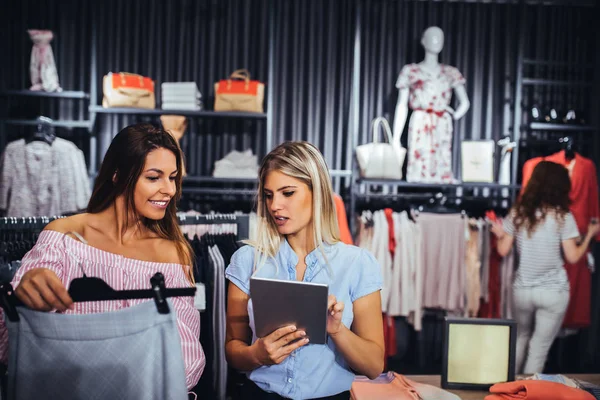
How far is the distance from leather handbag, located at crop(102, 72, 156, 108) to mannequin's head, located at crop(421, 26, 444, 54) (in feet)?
7.84

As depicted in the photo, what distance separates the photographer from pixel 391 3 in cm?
503

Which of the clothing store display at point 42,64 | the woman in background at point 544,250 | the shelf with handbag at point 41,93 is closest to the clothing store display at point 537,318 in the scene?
the woman in background at point 544,250

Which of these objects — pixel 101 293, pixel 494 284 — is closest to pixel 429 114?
pixel 494 284

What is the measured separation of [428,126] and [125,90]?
8.25ft

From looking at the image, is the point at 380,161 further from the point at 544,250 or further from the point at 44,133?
the point at 44,133

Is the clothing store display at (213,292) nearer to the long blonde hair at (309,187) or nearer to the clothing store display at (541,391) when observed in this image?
the long blonde hair at (309,187)

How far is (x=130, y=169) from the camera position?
167 centimetres

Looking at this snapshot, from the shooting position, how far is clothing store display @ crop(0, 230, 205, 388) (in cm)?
153

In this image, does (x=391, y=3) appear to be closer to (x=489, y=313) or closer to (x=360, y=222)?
(x=360, y=222)

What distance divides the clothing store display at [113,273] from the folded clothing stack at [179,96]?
3060 mm

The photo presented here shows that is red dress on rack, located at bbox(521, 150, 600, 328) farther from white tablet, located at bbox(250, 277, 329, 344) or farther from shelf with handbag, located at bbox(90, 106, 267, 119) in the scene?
white tablet, located at bbox(250, 277, 329, 344)

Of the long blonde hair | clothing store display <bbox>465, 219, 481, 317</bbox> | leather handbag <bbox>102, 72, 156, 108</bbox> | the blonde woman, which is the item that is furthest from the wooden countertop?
leather handbag <bbox>102, 72, 156, 108</bbox>

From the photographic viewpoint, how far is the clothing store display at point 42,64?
15.0 ft

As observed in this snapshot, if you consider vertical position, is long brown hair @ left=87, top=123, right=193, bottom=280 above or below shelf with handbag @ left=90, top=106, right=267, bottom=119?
below
